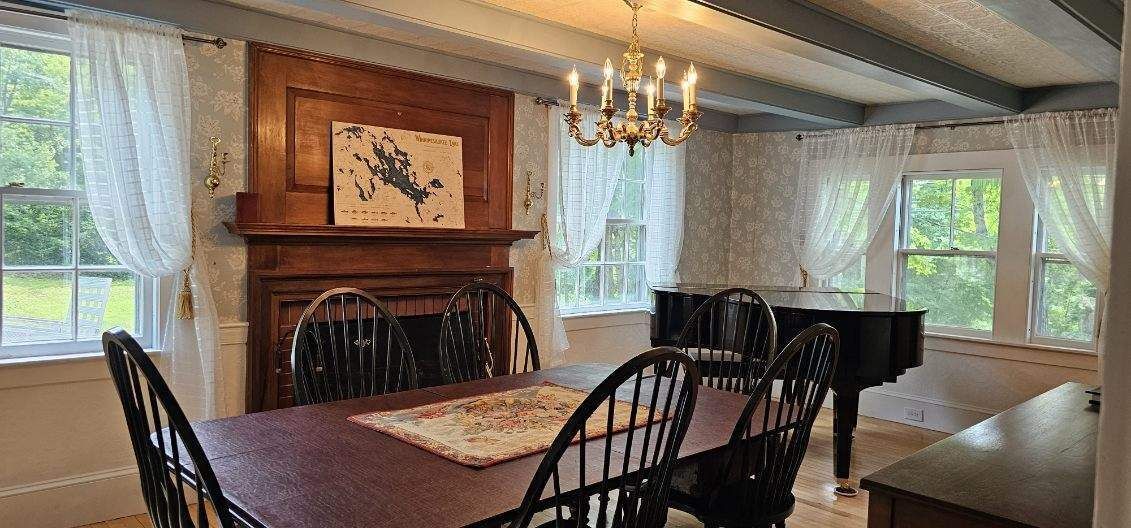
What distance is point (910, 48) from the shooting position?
371 cm

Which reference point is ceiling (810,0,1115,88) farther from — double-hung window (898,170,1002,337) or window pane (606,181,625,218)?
window pane (606,181,625,218)

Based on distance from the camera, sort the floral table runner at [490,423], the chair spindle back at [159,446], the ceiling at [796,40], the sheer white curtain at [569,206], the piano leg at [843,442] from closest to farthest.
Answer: the chair spindle back at [159,446]
the floral table runner at [490,423]
the ceiling at [796,40]
the piano leg at [843,442]
the sheer white curtain at [569,206]

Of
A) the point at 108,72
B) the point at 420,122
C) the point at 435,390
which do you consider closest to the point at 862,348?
the point at 435,390

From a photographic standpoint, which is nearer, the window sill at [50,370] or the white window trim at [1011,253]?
the window sill at [50,370]

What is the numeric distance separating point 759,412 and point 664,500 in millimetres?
777

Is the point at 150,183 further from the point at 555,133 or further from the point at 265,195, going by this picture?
the point at 555,133

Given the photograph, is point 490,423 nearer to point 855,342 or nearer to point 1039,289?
point 855,342

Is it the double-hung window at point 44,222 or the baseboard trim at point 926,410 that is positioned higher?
the double-hung window at point 44,222

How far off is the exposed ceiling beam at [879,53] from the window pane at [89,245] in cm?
276

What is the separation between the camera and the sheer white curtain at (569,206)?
4844 mm

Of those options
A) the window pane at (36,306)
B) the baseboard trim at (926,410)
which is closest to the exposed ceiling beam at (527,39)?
the window pane at (36,306)

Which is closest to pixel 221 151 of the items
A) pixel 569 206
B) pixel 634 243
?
pixel 569 206

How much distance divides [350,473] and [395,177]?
104 inches

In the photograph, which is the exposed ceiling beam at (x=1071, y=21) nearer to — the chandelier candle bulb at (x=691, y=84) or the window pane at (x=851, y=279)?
the chandelier candle bulb at (x=691, y=84)
